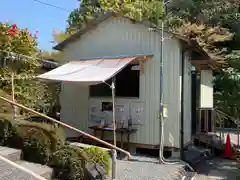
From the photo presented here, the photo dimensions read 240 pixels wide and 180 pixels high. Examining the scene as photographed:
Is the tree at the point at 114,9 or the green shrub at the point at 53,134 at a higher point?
the tree at the point at 114,9

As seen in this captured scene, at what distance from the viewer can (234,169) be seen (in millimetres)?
9461

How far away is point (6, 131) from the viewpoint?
22.8ft

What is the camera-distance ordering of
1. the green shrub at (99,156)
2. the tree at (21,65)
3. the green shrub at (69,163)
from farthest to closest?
the tree at (21,65) → the green shrub at (99,156) → the green shrub at (69,163)

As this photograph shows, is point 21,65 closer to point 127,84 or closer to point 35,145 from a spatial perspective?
point 127,84

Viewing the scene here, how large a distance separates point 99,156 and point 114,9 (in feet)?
42.4

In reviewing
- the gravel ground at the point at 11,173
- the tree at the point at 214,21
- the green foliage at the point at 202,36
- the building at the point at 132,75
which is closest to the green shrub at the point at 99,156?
the gravel ground at the point at 11,173

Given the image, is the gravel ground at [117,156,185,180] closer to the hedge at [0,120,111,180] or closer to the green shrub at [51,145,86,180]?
the hedge at [0,120,111,180]

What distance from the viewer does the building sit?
9.78m

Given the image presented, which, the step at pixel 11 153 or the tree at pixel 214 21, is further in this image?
the tree at pixel 214 21

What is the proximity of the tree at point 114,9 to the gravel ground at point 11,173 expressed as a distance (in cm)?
1119

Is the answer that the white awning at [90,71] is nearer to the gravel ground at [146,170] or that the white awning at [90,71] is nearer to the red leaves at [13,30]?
the red leaves at [13,30]

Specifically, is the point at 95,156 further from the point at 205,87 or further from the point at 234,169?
the point at 205,87

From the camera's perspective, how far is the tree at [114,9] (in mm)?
17266

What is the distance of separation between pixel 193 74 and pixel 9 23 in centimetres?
792
